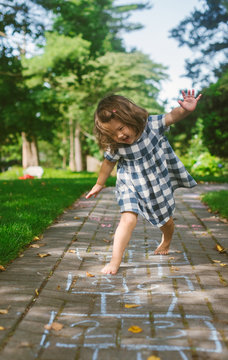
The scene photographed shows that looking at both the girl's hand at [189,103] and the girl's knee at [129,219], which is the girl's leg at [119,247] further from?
the girl's hand at [189,103]

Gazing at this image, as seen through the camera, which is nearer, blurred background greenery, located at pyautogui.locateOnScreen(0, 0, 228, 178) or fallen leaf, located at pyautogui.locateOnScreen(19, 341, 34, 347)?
fallen leaf, located at pyautogui.locateOnScreen(19, 341, 34, 347)

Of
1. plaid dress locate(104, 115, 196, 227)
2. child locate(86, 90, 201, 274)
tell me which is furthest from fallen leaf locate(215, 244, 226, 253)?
plaid dress locate(104, 115, 196, 227)

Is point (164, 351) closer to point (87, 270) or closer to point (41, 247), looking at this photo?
point (87, 270)

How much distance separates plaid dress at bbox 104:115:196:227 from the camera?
3332 mm

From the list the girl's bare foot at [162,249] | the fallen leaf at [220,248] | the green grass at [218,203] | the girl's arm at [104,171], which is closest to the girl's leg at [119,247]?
the girl's arm at [104,171]

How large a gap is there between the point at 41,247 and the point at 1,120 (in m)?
18.5

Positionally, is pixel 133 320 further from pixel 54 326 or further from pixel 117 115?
pixel 117 115

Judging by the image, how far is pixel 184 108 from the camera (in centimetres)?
318

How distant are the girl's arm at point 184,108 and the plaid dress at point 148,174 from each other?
68 mm

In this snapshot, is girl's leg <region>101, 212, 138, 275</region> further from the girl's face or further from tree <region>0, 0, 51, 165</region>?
tree <region>0, 0, 51, 165</region>

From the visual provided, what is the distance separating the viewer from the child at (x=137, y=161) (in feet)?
10.4

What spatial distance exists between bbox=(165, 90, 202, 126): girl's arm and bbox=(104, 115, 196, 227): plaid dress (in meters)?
0.07

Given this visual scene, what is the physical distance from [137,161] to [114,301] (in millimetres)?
1180

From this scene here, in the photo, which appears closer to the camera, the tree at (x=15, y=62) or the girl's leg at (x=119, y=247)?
the girl's leg at (x=119, y=247)
